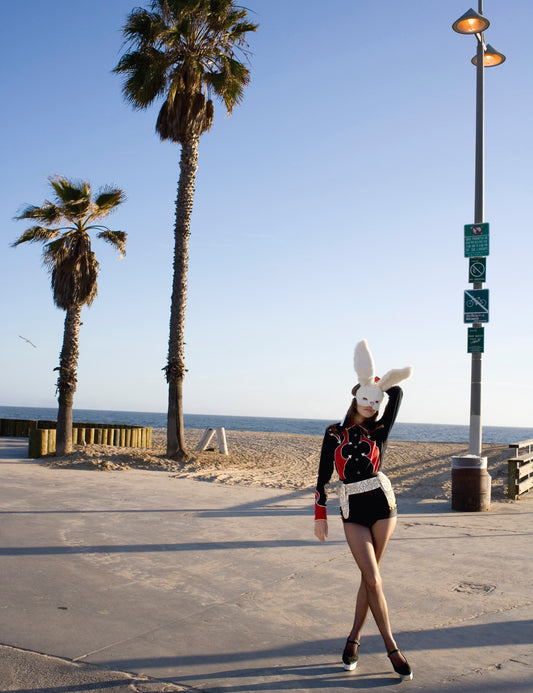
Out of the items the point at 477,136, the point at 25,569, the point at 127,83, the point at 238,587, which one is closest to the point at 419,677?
the point at 238,587

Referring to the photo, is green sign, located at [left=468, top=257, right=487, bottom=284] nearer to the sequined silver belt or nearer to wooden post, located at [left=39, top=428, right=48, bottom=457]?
the sequined silver belt

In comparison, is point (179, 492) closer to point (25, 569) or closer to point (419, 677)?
point (25, 569)

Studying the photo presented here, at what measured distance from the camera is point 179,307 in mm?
17453

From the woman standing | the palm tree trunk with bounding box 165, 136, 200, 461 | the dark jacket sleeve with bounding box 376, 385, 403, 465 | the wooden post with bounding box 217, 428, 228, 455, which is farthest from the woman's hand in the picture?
the wooden post with bounding box 217, 428, 228, 455

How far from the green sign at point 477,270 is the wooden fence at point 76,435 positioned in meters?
11.8

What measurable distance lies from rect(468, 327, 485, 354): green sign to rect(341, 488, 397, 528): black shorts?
748cm

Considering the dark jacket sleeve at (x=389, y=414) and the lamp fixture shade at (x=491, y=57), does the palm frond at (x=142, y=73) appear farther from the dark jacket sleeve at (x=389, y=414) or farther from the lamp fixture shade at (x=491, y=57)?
the dark jacket sleeve at (x=389, y=414)

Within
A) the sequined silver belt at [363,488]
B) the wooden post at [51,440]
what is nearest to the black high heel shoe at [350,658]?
the sequined silver belt at [363,488]

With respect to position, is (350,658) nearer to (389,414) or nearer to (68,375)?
(389,414)

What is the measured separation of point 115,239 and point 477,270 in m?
10.7

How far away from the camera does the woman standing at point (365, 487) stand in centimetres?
409

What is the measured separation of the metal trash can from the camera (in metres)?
10.2

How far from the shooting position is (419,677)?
401 centimetres

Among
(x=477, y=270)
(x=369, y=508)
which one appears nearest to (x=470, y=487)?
(x=477, y=270)
